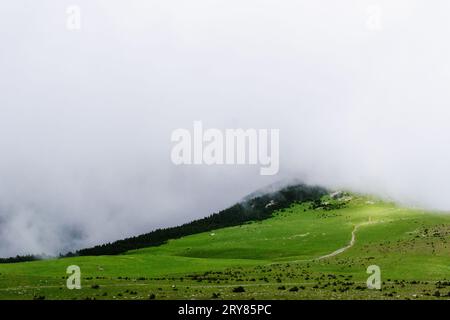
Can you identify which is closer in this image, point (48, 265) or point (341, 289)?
point (341, 289)

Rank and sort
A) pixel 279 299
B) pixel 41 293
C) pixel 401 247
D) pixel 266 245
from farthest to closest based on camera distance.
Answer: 1. pixel 266 245
2. pixel 401 247
3. pixel 41 293
4. pixel 279 299

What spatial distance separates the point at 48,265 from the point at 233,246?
67.0 metres

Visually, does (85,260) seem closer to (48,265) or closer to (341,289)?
(48,265)

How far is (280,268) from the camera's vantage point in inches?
3615

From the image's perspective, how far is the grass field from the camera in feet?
176

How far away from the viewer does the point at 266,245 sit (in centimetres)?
14962

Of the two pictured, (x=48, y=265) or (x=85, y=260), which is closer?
(x=48, y=265)

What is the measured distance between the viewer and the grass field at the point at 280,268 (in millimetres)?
53781
